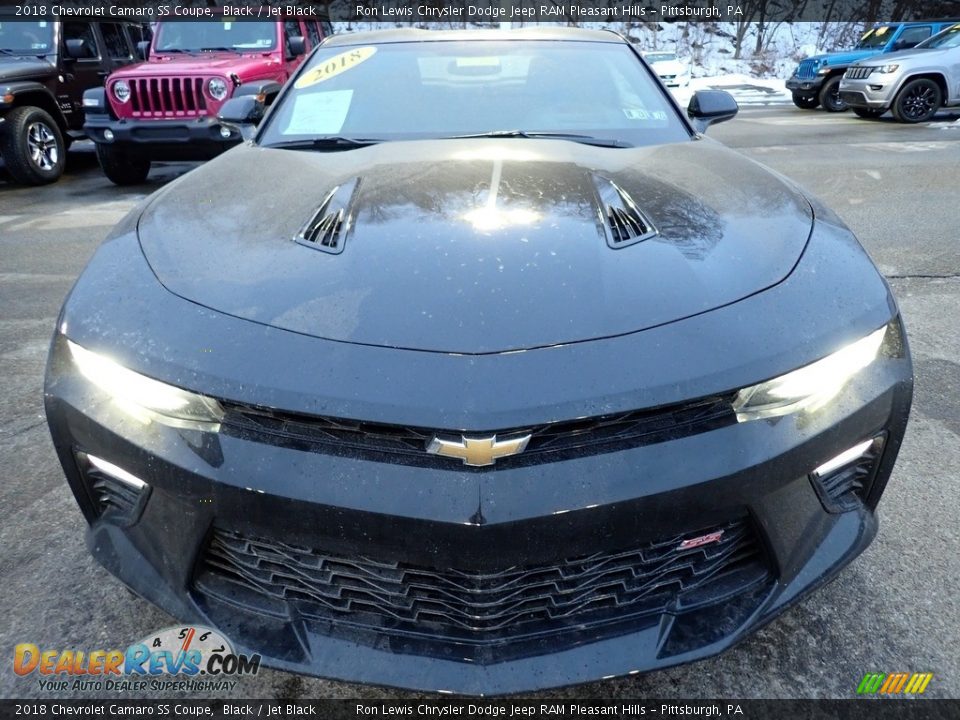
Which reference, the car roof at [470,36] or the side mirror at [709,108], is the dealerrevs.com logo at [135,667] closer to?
the car roof at [470,36]

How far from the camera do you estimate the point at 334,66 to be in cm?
283

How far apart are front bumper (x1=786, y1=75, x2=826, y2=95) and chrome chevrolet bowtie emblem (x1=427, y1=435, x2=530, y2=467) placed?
48.3 feet

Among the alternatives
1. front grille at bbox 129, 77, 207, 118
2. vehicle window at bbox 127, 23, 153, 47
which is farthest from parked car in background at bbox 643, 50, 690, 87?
front grille at bbox 129, 77, 207, 118

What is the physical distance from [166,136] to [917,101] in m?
10.8

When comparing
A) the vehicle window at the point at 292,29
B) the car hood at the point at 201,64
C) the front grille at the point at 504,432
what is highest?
the vehicle window at the point at 292,29

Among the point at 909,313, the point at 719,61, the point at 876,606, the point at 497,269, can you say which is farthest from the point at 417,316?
the point at 719,61

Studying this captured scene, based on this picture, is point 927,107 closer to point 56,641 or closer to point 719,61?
point 56,641

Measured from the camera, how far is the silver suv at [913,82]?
35.4ft

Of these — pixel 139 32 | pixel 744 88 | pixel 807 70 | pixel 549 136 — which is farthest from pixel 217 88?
pixel 744 88

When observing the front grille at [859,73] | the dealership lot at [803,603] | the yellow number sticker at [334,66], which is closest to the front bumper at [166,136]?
the dealership lot at [803,603]

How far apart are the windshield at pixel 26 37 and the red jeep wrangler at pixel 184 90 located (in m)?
1.42

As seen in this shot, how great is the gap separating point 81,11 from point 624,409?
9883 millimetres

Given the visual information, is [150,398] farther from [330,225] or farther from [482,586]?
[482,586]

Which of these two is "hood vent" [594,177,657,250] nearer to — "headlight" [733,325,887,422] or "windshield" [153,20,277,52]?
"headlight" [733,325,887,422]
